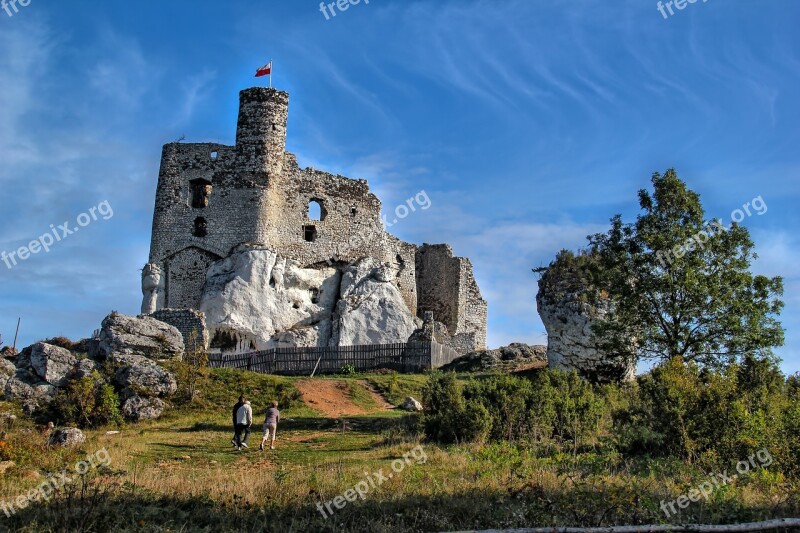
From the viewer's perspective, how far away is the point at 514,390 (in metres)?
18.9

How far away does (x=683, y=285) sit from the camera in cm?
2044

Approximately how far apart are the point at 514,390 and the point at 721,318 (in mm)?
5582

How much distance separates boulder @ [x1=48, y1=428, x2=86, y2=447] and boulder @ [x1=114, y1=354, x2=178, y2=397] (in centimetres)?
552

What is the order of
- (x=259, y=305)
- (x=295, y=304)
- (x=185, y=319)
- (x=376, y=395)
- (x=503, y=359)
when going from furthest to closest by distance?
(x=295, y=304) < (x=259, y=305) < (x=503, y=359) < (x=185, y=319) < (x=376, y=395)

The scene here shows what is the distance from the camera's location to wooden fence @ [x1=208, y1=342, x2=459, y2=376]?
32.5 meters

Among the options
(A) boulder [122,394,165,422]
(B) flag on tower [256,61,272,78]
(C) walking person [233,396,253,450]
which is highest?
(B) flag on tower [256,61,272,78]

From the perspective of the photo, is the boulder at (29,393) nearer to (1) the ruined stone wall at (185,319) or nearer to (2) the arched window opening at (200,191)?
(1) the ruined stone wall at (185,319)

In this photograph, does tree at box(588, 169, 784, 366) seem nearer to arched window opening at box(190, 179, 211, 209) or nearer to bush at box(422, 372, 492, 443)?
bush at box(422, 372, 492, 443)

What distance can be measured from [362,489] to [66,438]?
7956 mm

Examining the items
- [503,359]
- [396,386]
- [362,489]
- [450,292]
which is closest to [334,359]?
[396,386]

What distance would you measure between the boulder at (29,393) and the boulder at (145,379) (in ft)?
6.03

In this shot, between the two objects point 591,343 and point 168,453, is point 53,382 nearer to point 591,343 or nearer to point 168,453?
point 168,453

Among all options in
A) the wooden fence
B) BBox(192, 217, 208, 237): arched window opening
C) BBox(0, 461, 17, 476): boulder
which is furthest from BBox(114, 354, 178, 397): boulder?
BBox(192, 217, 208, 237): arched window opening

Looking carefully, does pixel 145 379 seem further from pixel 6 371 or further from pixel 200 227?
pixel 200 227
